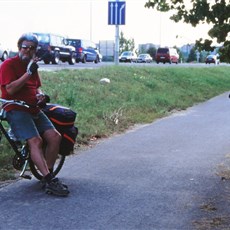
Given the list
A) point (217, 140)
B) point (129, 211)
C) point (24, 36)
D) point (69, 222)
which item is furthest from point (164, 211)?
point (217, 140)

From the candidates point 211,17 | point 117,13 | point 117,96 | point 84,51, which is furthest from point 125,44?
point 211,17

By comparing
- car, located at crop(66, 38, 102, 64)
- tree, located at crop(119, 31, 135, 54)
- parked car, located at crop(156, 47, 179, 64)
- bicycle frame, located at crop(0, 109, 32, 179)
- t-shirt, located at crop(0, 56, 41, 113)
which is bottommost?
tree, located at crop(119, 31, 135, 54)

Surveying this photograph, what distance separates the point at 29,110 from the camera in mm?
5895

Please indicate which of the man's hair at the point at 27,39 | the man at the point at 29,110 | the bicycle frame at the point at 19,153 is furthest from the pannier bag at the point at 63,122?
the man's hair at the point at 27,39

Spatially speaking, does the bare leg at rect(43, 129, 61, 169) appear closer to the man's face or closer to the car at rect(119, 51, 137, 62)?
the man's face

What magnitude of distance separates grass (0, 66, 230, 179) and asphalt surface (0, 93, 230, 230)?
107 centimetres

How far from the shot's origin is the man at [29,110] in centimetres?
565

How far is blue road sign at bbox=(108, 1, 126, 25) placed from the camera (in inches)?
769

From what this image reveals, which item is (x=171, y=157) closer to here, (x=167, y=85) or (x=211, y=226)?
(x=211, y=226)

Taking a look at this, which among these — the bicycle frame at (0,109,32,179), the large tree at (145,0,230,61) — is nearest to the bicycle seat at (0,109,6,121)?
the bicycle frame at (0,109,32,179)

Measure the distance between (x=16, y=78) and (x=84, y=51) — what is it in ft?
110

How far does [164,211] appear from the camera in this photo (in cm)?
540

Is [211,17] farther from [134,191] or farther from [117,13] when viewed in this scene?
[117,13]

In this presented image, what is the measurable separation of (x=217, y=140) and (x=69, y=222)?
5.55 m
